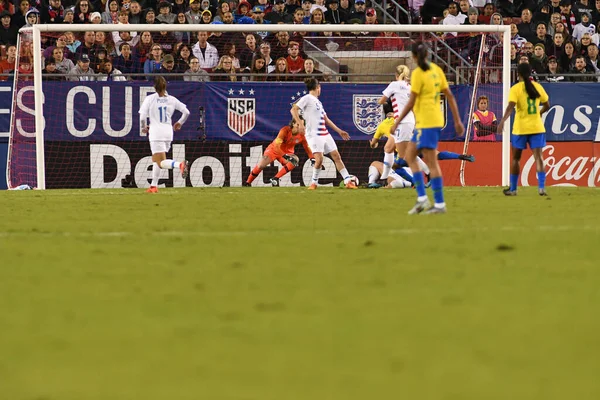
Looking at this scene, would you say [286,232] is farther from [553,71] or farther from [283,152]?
[553,71]

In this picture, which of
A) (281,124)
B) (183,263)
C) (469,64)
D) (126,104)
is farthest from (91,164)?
(183,263)

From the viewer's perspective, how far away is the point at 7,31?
22.6 metres

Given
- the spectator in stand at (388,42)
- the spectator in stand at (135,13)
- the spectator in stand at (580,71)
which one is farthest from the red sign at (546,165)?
the spectator in stand at (135,13)

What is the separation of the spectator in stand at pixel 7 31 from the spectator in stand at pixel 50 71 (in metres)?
1.15

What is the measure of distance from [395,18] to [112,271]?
19.7 metres

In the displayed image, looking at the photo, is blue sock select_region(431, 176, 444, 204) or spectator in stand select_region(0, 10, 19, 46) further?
spectator in stand select_region(0, 10, 19, 46)

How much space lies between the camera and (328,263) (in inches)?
284

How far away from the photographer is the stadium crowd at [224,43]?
22047 mm

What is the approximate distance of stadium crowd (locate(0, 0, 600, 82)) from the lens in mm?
22047

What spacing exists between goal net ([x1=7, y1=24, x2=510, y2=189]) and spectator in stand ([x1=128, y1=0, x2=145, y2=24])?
0.47m

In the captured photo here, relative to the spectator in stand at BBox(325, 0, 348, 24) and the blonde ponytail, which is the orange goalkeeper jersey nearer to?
the blonde ponytail

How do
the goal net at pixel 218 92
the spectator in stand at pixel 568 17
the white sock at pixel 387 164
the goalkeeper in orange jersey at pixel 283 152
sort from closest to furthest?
the white sock at pixel 387 164
the goalkeeper in orange jersey at pixel 283 152
the goal net at pixel 218 92
the spectator in stand at pixel 568 17

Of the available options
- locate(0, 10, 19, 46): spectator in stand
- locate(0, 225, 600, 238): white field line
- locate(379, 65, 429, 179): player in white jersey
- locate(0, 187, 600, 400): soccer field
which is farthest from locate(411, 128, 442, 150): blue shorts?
locate(0, 10, 19, 46): spectator in stand

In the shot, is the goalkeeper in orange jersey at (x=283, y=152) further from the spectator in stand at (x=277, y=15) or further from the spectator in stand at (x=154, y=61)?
the spectator in stand at (x=277, y=15)
